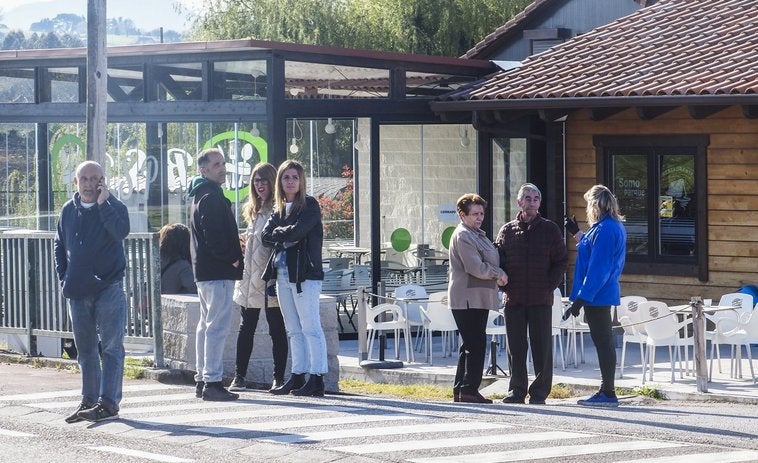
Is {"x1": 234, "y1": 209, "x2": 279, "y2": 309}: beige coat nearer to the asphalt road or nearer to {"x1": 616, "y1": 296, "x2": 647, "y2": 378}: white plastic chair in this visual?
the asphalt road

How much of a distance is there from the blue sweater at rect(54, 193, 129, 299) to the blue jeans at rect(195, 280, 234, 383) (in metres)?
0.96

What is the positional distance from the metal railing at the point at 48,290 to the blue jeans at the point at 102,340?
7.33ft

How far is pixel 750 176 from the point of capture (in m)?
15.8

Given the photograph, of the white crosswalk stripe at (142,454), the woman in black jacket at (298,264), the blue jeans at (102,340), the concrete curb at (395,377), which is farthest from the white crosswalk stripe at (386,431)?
the concrete curb at (395,377)

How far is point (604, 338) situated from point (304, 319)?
2428 millimetres

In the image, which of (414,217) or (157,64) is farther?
(414,217)

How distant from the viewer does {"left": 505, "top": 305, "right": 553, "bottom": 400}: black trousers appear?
10656 mm

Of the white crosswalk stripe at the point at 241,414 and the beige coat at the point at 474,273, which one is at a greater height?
the beige coat at the point at 474,273

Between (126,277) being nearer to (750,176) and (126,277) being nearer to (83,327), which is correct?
(83,327)

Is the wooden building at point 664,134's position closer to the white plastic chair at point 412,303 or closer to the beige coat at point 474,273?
the white plastic chair at point 412,303

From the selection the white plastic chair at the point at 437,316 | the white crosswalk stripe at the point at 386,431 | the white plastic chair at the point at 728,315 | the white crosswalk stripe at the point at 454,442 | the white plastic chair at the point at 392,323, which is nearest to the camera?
the white crosswalk stripe at the point at 454,442

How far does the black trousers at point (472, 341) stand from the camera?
1059 cm

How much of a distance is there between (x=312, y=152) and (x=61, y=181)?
3.65m

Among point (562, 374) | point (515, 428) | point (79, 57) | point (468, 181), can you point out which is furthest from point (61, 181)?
point (515, 428)
